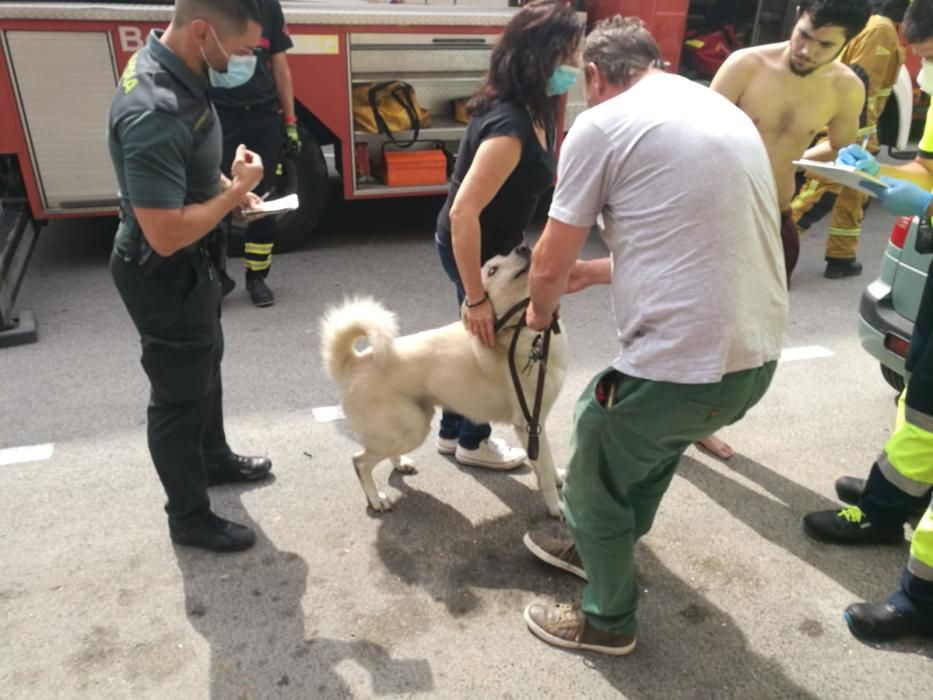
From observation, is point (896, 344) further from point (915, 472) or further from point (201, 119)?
point (201, 119)

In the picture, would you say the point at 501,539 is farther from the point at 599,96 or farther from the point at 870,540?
the point at 599,96

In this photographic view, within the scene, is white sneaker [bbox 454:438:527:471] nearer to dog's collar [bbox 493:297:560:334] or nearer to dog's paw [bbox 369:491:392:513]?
dog's paw [bbox 369:491:392:513]

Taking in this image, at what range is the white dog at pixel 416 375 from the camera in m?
2.79

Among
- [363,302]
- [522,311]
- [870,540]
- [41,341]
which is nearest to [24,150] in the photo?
[41,341]

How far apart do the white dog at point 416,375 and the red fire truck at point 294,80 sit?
274cm

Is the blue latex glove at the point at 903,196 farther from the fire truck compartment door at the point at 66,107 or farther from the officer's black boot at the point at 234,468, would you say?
the fire truck compartment door at the point at 66,107

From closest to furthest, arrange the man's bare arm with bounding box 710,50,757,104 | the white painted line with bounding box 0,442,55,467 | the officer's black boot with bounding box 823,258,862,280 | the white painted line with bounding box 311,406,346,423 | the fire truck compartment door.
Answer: the man's bare arm with bounding box 710,50,757,104, the white painted line with bounding box 0,442,55,467, the white painted line with bounding box 311,406,346,423, the fire truck compartment door, the officer's black boot with bounding box 823,258,862,280

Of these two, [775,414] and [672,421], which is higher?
[672,421]

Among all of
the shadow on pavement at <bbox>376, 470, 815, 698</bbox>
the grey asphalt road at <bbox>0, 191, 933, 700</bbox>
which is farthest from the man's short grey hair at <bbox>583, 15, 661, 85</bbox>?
the shadow on pavement at <bbox>376, 470, 815, 698</bbox>

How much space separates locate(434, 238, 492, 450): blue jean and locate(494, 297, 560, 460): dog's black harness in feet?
1.34

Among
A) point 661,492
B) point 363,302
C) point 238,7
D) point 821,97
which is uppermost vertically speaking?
point 238,7

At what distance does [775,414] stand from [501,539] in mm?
1850

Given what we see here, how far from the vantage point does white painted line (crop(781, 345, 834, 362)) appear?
453 centimetres

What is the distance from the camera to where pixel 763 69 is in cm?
325
